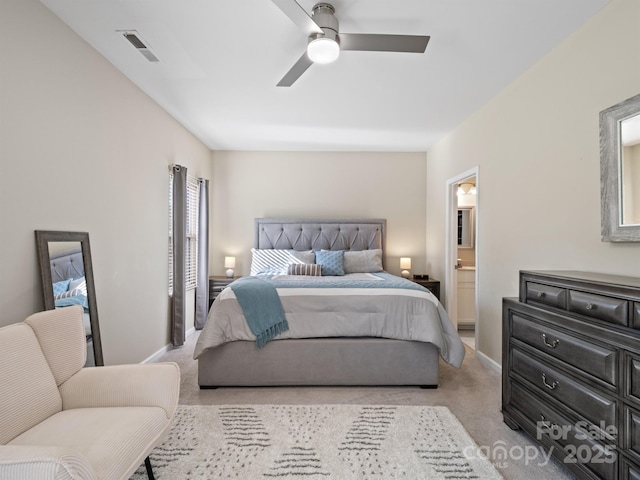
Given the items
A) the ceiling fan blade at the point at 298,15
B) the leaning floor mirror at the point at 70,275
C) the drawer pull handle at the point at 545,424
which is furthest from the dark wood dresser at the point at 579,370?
the leaning floor mirror at the point at 70,275

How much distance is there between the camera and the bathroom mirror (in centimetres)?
555

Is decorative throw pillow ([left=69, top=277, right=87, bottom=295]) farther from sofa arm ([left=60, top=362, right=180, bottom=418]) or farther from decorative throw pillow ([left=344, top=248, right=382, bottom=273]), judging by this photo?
decorative throw pillow ([left=344, top=248, right=382, bottom=273])

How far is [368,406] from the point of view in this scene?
8.86 feet

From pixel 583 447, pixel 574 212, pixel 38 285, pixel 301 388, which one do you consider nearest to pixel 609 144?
pixel 574 212

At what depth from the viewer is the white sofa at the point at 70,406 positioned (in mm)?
1097

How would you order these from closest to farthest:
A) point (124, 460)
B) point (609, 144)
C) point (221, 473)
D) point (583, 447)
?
point (124, 460) < point (583, 447) < point (221, 473) < point (609, 144)

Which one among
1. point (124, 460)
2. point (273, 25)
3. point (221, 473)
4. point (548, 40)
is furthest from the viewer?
point (548, 40)

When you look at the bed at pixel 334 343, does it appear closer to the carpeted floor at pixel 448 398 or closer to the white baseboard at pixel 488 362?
the carpeted floor at pixel 448 398

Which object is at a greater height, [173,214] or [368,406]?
[173,214]

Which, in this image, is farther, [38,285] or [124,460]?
[38,285]

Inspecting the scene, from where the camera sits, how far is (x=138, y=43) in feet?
8.35

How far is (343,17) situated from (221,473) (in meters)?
2.76

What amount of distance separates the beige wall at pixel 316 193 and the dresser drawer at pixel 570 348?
3.44 metres

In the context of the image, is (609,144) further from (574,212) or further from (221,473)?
(221,473)
